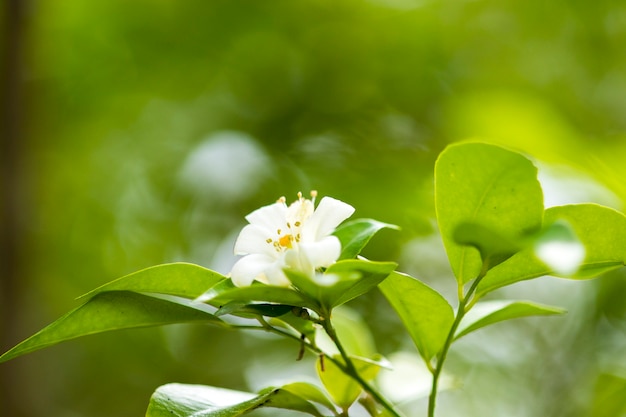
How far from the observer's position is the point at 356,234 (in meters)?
0.64

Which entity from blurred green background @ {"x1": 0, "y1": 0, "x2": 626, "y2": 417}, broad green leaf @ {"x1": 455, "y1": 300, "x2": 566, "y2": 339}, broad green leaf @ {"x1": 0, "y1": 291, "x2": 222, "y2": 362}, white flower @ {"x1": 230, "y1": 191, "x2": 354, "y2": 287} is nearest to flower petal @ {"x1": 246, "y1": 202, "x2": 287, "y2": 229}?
white flower @ {"x1": 230, "y1": 191, "x2": 354, "y2": 287}

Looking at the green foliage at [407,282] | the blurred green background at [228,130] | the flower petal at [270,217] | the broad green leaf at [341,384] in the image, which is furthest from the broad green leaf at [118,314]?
the blurred green background at [228,130]

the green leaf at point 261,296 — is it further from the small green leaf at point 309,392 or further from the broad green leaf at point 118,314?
the small green leaf at point 309,392

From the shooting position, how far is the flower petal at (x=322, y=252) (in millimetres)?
586

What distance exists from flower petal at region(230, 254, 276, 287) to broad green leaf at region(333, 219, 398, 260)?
2.7 inches

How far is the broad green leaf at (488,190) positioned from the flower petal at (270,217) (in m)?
0.16

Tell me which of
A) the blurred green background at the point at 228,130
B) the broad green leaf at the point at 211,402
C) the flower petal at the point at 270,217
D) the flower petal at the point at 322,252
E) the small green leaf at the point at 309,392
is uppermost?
the blurred green background at the point at 228,130

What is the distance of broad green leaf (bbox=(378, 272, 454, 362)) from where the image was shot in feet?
2.23

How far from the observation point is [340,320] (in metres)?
0.99

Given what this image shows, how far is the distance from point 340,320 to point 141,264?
1405 mm

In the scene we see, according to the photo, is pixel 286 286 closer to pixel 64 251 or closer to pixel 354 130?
pixel 354 130

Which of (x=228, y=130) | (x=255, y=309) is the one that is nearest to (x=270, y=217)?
(x=255, y=309)

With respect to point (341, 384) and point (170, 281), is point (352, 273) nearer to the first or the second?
point (170, 281)

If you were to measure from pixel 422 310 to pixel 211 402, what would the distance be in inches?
8.7
